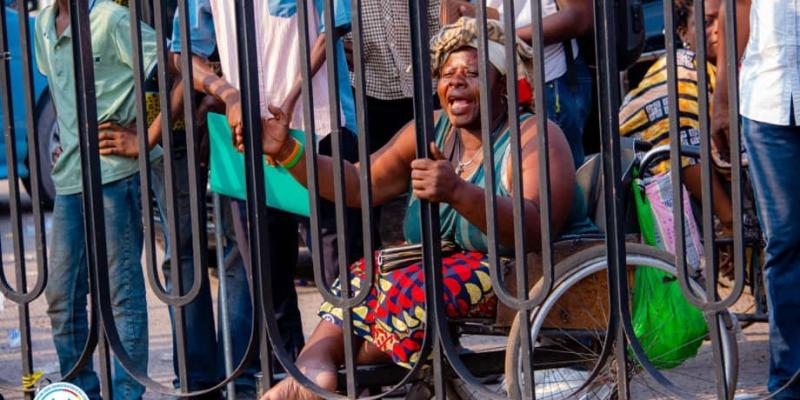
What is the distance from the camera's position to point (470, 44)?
383 cm

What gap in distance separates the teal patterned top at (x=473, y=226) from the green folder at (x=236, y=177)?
565 millimetres

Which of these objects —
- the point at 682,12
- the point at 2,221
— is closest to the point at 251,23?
the point at 682,12

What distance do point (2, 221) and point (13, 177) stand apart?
6124 mm

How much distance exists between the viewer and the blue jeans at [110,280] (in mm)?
4379

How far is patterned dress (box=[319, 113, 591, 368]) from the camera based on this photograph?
3.63 m

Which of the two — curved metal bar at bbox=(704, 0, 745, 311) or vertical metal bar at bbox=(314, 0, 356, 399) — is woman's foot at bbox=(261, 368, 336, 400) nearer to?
vertical metal bar at bbox=(314, 0, 356, 399)

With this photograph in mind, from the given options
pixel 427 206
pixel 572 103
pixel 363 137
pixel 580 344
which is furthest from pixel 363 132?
pixel 572 103

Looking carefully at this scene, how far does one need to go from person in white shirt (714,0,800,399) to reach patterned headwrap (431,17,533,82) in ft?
2.21

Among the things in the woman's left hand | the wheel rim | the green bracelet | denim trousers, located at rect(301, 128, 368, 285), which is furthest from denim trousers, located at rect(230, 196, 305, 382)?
the woman's left hand

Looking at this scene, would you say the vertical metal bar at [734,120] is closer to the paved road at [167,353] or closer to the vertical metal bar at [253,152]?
the vertical metal bar at [253,152]

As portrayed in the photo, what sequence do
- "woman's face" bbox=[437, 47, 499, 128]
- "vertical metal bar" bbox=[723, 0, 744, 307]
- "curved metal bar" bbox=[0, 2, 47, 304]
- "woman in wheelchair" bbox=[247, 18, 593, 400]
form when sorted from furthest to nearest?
"woman's face" bbox=[437, 47, 499, 128]
"woman in wheelchair" bbox=[247, 18, 593, 400]
"curved metal bar" bbox=[0, 2, 47, 304]
"vertical metal bar" bbox=[723, 0, 744, 307]

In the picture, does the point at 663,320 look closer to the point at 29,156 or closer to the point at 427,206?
the point at 427,206

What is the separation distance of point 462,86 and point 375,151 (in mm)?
846

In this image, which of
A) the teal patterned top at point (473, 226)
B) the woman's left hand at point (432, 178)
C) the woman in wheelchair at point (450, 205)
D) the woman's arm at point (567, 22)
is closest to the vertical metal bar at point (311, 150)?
the woman's left hand at point (432, 178)
